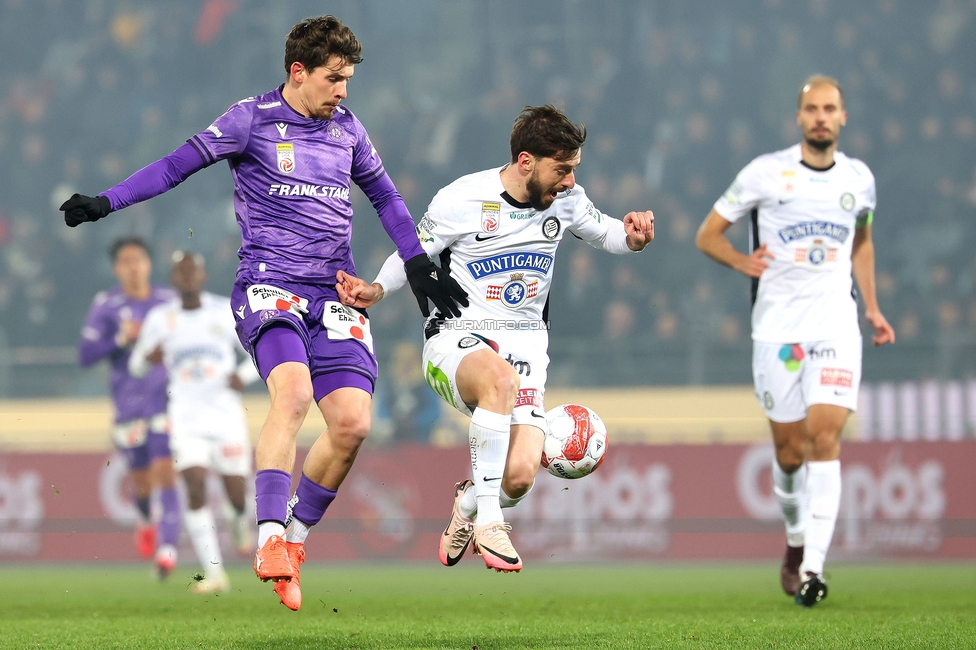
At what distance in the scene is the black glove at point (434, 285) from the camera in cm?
606

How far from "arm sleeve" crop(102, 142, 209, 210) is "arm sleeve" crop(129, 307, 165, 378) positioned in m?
5.48

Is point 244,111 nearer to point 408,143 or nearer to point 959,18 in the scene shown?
point 408,143

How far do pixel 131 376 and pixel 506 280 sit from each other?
21.2ft

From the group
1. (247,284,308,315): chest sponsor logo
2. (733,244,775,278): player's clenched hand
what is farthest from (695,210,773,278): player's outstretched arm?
(247,284,308,315): chest sponsor logo

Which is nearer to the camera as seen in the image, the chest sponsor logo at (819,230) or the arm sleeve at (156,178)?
the arm sleeve at (156,178)

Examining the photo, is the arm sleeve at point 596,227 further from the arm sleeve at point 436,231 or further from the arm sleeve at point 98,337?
the arm sleeve at point 98,337

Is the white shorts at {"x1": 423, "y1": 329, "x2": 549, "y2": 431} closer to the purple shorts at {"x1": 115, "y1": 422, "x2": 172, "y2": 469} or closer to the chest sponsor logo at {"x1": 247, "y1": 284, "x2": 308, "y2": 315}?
the chest sponsor logo at {"x1": 247, "y1": 284, "x2": 308, "y2": 315}

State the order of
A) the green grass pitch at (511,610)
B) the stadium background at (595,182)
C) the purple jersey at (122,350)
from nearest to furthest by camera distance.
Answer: the green grass pitch at (511,610), the purple jersey at (122,350), the stadium background at (595,182)

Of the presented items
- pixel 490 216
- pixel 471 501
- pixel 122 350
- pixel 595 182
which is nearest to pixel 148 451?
pixel 122 350

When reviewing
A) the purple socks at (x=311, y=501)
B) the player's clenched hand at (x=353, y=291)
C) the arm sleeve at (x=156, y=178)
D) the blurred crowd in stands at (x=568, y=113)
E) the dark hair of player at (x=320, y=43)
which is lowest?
the purple socks at (x=311, y=501)

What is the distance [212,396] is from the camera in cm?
1098

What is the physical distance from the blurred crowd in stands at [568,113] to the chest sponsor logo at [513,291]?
749cm

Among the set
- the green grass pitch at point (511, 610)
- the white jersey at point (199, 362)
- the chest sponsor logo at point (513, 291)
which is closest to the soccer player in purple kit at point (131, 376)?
the white jersey at point (199, 362)

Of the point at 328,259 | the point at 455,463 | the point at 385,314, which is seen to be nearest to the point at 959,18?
the point at 385,314
